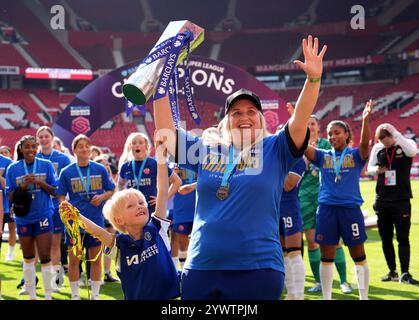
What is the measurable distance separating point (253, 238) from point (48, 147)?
6.25m

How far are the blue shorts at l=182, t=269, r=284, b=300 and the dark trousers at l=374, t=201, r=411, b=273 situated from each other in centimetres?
560

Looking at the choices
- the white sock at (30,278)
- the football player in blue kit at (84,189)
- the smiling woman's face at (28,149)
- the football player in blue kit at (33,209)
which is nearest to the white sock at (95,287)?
the football player in blue kit at (84,189)

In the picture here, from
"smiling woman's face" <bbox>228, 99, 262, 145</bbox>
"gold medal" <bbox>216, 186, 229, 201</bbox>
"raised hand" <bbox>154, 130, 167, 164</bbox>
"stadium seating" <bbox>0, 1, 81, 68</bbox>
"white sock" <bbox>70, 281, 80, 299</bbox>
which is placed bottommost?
"white sock" <bbox>70, 281, 80, 299</bbox>

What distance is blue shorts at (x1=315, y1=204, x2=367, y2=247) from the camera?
6.65m

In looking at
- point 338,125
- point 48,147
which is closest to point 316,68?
point 338,125

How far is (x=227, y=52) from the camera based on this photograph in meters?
46.5

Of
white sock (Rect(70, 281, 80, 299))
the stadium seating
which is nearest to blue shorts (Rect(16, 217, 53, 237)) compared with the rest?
white sock (Rect(70, 281, 80, 299))

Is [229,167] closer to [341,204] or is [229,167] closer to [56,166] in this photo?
[341,204]

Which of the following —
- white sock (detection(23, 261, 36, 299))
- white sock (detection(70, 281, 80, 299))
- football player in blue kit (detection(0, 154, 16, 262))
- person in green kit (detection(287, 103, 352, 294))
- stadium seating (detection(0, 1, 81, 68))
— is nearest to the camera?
white sock (detection(70, 281, 80, 299))

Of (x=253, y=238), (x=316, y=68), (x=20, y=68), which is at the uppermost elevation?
(x=20, y=68)

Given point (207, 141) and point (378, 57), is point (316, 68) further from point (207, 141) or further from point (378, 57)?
point (378, 57)

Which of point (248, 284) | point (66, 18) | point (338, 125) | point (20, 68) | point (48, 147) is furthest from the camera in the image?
point (66, 18)

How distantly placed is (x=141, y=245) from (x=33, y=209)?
391 centimetres

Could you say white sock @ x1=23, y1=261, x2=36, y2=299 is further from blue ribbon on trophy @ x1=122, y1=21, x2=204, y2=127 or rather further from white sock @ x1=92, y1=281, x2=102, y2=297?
blue ribbon on trophy @ x1=122, y1=21, x2=204, y2=127
